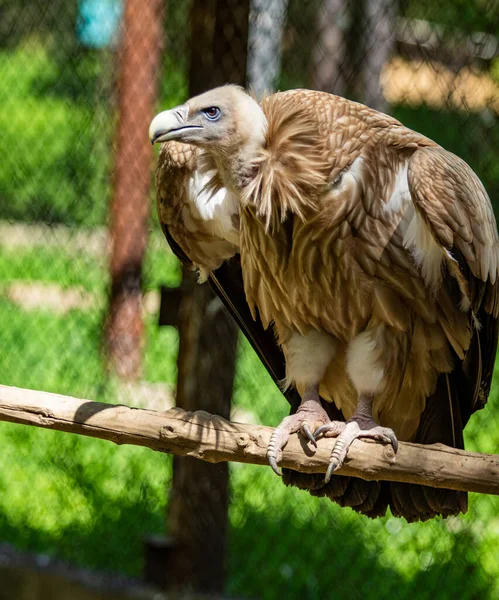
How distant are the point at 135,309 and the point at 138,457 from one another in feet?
3.14

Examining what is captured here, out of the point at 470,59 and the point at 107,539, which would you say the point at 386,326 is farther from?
the point at 107,539

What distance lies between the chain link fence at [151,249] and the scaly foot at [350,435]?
3.40ft

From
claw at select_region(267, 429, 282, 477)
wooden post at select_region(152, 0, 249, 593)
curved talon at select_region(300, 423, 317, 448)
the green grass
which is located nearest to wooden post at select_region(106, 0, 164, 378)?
the green grass

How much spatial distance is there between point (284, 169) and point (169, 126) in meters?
0.38

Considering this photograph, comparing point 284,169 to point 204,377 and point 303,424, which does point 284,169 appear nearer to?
point 303,424

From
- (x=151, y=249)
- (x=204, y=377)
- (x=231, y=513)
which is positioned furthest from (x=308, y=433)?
(x=151, y=249)

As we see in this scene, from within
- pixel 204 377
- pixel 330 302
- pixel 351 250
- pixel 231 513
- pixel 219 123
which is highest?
pixel 219 123

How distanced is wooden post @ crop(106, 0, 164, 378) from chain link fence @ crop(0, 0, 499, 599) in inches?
1.0

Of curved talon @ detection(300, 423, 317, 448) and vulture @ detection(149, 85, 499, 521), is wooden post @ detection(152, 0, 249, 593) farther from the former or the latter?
curved talon @ detection(300, 423, 317, 448)

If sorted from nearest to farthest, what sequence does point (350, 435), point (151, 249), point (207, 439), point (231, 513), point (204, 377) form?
1. point (207, 439)
2. point (350, 435)
3. point (204, 377)
4. point (231, 513)
5. point (151, 249)

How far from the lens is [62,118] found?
5.39m

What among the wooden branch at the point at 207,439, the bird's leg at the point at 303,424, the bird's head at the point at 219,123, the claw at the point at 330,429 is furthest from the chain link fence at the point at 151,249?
the wooden branch at the point at 207,439

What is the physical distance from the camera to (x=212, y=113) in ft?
9.62

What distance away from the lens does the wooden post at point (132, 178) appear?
190 inches
